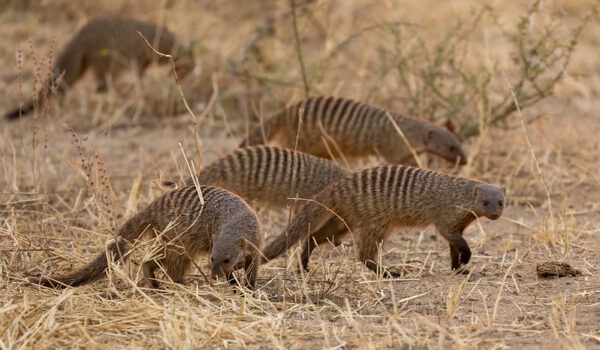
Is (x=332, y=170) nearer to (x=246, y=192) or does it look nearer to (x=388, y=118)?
(x=246, y=192)

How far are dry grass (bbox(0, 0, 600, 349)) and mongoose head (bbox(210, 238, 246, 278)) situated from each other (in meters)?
0.11

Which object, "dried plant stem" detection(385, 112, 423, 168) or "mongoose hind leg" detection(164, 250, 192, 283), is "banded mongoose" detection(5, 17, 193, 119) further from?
"mongoose hind leg" detection(164, 250, 192, 283)

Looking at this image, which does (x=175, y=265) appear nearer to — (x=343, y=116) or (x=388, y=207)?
(x=388, y=207)

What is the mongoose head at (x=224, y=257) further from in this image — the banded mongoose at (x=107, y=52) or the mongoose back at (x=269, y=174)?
the banded mongoose at (x=107, y=52)

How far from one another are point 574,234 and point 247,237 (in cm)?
172

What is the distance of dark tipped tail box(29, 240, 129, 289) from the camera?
120 inches

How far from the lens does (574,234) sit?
4000 mm

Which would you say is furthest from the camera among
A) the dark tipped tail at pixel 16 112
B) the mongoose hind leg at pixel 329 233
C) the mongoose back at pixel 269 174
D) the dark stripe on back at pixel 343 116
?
the dark tipped tail at pixel 16 112

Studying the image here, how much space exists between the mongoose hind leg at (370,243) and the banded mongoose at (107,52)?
3365mm

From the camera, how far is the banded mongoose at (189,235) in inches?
119

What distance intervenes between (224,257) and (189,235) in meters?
0.34

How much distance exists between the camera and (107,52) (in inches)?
260

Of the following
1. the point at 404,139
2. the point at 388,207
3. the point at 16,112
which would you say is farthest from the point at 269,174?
the point at 16,112

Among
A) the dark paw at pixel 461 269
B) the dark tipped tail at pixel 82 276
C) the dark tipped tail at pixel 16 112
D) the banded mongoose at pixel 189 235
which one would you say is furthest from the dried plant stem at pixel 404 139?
the dark tipped tail at pixel 16 112
